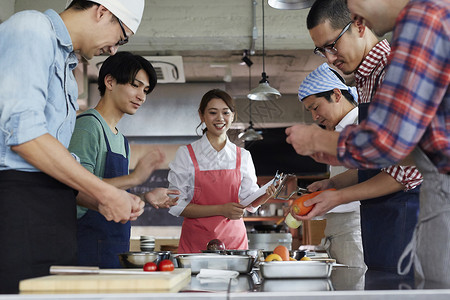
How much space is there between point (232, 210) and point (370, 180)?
135cm

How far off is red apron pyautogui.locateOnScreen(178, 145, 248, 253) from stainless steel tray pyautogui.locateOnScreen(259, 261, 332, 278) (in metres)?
1.72

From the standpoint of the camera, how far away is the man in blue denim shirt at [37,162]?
1172mm

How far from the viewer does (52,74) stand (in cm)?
138

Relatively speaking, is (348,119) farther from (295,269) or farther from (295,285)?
(295,285)

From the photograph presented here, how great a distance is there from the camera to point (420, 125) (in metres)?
0.98

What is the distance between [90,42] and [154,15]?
3.62 meters

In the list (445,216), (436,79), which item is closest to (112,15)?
(436,79)

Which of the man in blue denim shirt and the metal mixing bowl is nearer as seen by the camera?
the man in blue denim shirt

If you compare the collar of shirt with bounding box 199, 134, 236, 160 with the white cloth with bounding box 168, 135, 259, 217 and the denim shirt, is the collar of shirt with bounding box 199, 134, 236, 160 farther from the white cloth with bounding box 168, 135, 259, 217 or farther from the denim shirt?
the denim shirt

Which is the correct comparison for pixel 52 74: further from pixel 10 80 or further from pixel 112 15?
pixel 112 15

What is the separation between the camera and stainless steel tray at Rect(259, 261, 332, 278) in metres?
1.21

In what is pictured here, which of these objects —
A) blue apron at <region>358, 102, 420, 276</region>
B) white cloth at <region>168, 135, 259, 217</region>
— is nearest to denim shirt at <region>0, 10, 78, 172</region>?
blue apron at <region>358, 102, 420, 276</region>

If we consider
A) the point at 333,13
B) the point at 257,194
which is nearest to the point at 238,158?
the point at 257,194

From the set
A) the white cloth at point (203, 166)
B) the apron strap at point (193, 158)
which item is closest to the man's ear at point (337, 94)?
the white cloth at point (203, 166)
